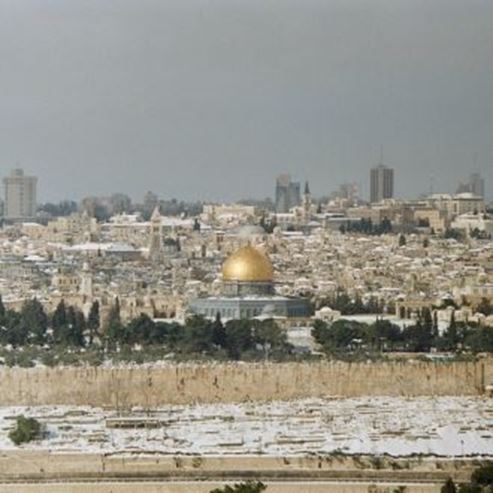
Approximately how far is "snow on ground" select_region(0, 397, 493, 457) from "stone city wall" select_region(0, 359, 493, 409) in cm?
25

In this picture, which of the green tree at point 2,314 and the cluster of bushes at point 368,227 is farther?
the cluster of bushes at point 368,227

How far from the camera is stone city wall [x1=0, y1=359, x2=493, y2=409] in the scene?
575 inches

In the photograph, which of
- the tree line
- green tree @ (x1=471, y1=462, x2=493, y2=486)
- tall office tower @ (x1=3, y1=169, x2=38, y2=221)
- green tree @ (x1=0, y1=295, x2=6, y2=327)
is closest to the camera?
green tree @ (x1=471, y1=462, x2=493, y2=486)

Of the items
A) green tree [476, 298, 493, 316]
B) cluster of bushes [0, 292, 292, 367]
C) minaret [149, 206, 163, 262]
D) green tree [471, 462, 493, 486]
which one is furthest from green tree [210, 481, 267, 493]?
minaret [149, 206, 163, 262]

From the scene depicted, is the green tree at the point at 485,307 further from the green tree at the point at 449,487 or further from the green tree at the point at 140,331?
the green tree at the point at 449,487

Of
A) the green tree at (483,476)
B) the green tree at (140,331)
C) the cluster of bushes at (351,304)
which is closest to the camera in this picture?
the green tree at (483,476)

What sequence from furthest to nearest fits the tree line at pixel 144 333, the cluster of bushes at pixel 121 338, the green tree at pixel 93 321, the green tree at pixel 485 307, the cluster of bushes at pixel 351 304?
the cluster of bushes at pixel 351 304 < the green tree at pixel 485 307 < the green tree at pixel 93 321 < the tree line at pixel 144 333 < the cluster of bushes at pixel 121 338

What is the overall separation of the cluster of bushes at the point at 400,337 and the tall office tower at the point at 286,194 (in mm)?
4054

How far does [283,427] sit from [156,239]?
13.9 m

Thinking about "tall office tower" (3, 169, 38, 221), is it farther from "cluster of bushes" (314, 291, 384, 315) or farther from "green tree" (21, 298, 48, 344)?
"cluster of bushes" (314, 291, 384, 315)

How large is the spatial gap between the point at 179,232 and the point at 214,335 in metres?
9.30

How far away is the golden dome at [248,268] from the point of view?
21.8 m

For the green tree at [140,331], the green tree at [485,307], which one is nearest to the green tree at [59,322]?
the green tree at [140,331]

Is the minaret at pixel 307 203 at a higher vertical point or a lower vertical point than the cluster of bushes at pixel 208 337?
higher
